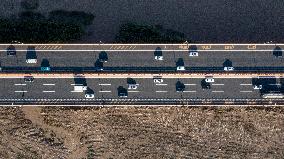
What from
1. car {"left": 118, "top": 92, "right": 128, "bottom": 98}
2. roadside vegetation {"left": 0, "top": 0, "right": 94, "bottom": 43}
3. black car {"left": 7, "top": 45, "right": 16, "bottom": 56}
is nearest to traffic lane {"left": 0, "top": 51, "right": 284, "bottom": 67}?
black car {"left": 7, "top": 45, "right": 16, "bottom": 56}

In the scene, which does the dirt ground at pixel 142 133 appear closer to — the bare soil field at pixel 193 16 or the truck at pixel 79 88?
the truck at pixel 79 88

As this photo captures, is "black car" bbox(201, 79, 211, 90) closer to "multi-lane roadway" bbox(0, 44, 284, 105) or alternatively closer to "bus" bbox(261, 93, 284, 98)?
"multi-lane roadway" bbox(0, 44, 284, 105)

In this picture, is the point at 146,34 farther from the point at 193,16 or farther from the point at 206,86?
the point at 206,86

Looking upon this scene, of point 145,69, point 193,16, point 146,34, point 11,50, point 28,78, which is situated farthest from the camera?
point 193,16

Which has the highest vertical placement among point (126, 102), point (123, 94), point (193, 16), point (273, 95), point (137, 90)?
point (193, 16)

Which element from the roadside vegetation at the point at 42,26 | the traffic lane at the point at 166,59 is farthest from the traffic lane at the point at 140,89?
the roadside vegetation at the point at 42,26

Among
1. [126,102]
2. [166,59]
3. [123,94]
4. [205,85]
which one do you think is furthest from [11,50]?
[205,85]
